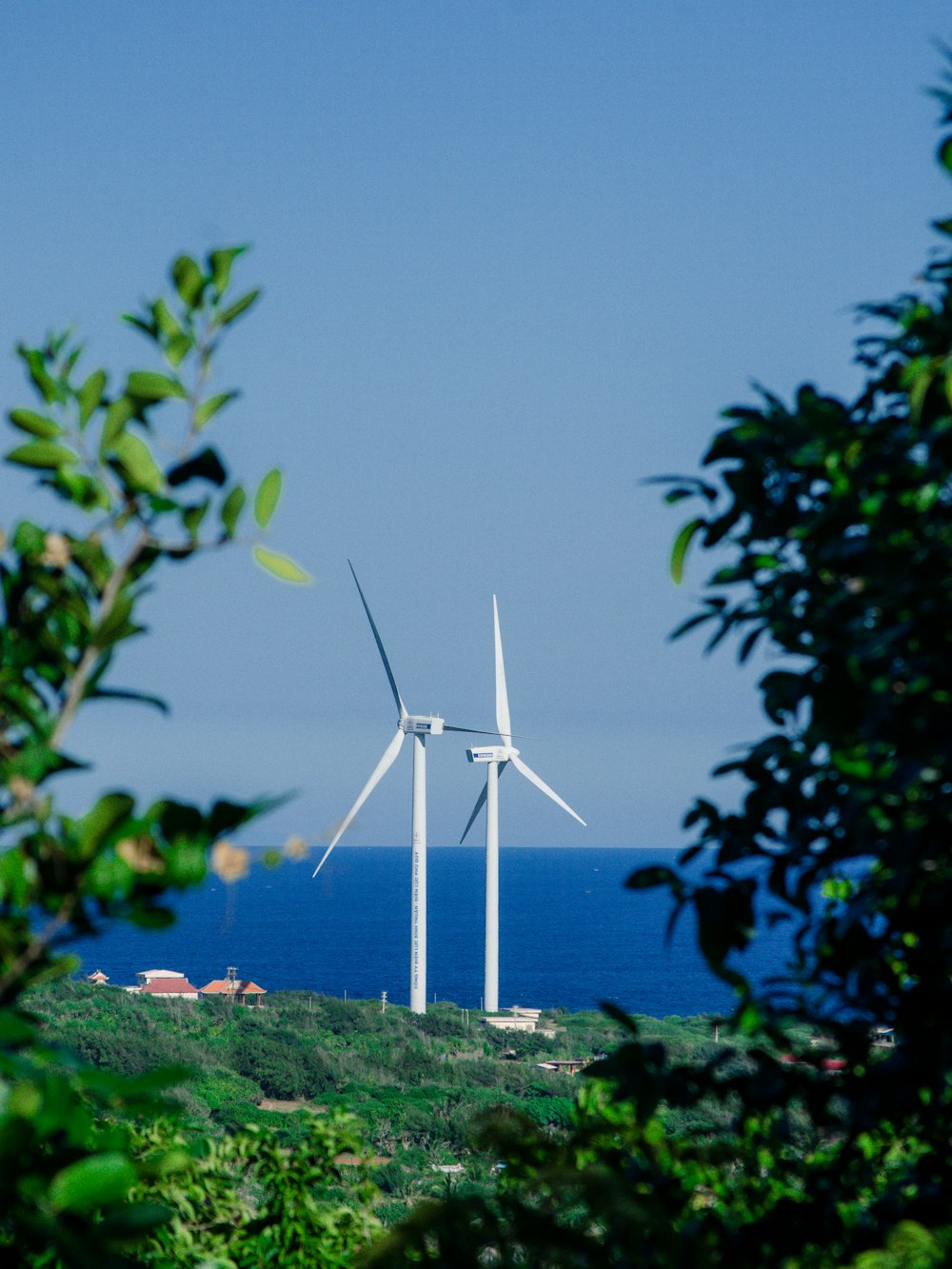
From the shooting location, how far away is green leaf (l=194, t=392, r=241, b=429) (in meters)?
2.14

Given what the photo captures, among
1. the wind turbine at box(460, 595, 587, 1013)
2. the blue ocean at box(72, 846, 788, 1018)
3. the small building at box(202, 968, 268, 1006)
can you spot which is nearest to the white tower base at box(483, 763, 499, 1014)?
the wind turbine at box(460, 595, 587, 1013)

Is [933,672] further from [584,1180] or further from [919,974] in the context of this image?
[584,1180]

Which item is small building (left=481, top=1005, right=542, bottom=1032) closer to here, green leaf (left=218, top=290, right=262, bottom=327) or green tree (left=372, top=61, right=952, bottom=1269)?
green tree (left=372, top=61, right=952, bottom=1269)

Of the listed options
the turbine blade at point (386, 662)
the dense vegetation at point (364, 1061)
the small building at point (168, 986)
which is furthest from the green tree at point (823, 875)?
the small building at point (168, 986)

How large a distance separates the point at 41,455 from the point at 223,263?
17.4 inches

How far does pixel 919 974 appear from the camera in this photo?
8.84ft

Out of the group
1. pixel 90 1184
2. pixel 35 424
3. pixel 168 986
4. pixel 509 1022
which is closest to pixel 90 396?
pixel 35 424

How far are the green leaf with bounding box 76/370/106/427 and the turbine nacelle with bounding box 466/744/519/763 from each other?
36291 mm

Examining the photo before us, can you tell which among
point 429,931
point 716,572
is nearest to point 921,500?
point 716,572

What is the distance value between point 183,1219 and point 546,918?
543 ft

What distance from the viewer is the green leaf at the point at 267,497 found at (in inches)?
83.8

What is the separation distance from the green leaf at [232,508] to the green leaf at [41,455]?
26 cm

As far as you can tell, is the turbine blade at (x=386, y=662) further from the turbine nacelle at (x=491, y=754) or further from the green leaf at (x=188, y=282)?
the green leaf at (x=188, y=282)

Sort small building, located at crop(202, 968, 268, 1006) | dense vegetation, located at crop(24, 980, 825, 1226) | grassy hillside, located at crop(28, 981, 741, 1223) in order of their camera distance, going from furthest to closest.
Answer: small building, located at crop(202, 968, 268, 1006), grassy hillside, located at crop(28, 981, 741, 1223), dense vegetation, located at crop(24, 980, 825, 1226)
